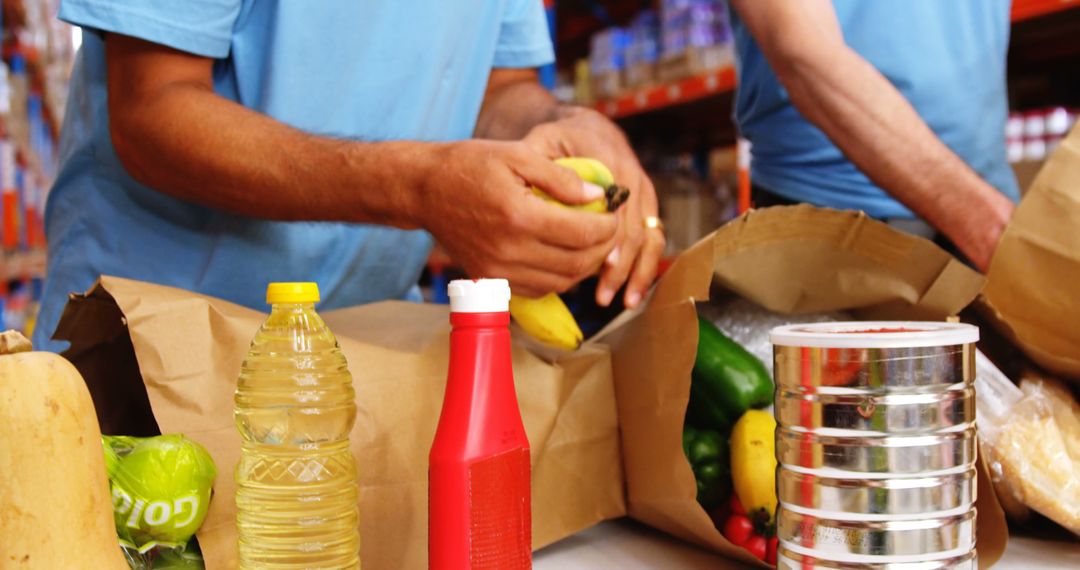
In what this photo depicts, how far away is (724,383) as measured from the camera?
95cm

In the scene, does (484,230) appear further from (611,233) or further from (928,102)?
(928,102)

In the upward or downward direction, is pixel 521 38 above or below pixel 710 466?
above

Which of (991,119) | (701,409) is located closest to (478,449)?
(701,409)

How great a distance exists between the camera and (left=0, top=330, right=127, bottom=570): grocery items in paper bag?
551 millimetres

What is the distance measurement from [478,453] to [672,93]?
2.90 m

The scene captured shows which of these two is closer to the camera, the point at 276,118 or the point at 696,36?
the point at 276,118

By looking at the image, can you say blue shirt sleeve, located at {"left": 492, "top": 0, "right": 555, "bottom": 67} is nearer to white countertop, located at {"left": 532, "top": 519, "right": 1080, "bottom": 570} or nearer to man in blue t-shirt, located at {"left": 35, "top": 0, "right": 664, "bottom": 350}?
man in blue t-shirt, located at {"left": 35, "top": 0, "right": 664, "bottom": 350}

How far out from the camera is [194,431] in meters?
0.70

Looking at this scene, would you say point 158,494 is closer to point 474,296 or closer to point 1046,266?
point 474,296

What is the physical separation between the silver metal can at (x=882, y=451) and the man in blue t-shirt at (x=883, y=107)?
46 cm

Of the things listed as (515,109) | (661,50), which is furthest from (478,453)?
(661,50)

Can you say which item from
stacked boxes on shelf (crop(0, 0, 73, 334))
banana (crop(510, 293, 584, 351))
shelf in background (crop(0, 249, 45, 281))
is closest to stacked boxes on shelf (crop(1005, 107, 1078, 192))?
banana (crop(510, 293, 584, 351))

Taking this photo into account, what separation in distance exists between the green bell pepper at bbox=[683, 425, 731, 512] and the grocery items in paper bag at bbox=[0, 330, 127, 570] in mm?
549


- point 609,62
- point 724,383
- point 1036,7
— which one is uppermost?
point 1036,7
